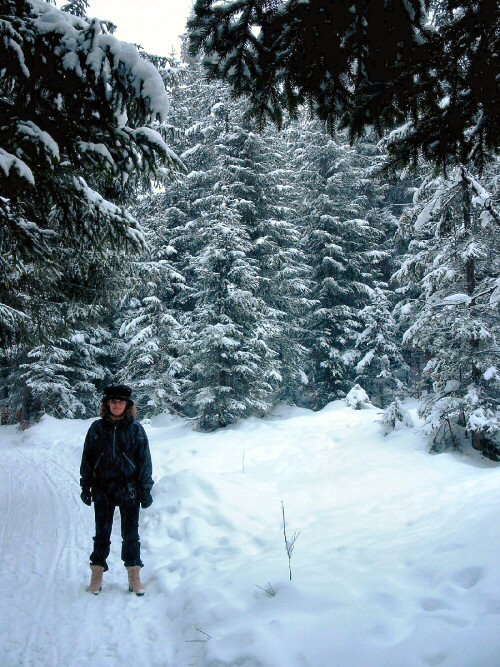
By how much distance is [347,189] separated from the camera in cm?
2336

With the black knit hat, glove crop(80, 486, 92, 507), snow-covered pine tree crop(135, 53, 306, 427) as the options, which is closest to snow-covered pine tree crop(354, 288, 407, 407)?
snow-covered pine tree crop(135, 53, 306, 427)

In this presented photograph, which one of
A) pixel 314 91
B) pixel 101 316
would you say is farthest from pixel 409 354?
pixel 314 91

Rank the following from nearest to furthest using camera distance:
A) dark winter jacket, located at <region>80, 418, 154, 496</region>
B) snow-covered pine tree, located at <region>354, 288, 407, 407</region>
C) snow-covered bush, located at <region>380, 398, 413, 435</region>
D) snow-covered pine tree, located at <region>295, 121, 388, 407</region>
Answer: dark winter jacket, located at <region>80, 418, 154, 496</region> → snow-covered bush, located at <region>380, 398, 413, 435</region> → snow-covered pine tree, located at <region>354, 288, 407, 407</region> → snow-covered pine tree, located at <region>295, 121, 388, 407</region>

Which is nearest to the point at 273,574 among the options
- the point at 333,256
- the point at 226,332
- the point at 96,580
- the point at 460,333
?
the point at 96,580

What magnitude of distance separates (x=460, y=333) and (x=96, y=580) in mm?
9099

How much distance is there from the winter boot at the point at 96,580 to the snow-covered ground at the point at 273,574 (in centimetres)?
11

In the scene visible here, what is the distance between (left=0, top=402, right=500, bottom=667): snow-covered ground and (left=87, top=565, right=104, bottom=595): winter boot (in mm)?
107

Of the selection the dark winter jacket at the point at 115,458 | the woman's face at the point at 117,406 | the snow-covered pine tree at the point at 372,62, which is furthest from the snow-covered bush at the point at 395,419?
the snow-covered pine tree at the point at 372,62

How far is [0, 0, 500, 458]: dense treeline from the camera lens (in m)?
3.40

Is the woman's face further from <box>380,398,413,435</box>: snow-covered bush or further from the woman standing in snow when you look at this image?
<box>380,398,413,435</box>: snow-covered bush

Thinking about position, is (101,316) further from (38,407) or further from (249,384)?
(38,407)

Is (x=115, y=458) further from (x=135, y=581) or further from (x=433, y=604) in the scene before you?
(x=433, y=604)

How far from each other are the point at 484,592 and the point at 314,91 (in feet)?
14.4

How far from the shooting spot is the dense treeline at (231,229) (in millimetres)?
3398
